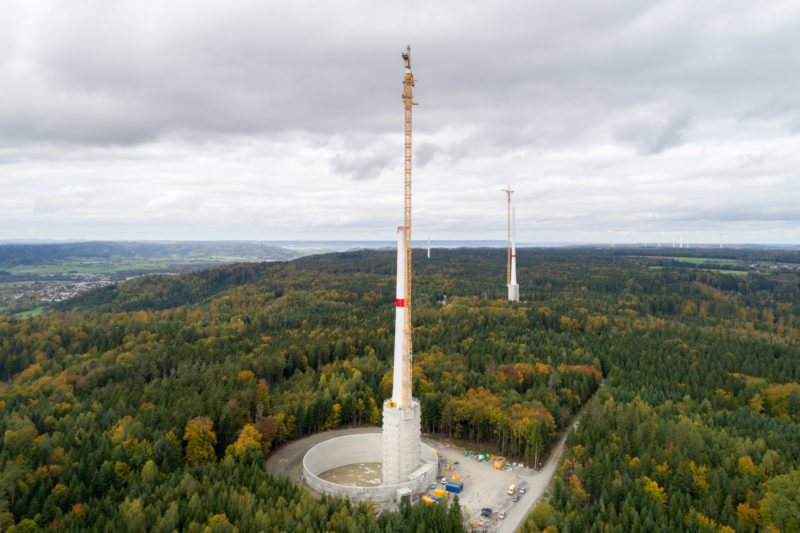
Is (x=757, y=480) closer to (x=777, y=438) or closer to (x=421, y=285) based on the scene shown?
(x=777, y=438)

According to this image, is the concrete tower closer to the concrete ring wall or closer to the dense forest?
the concrete ring wall

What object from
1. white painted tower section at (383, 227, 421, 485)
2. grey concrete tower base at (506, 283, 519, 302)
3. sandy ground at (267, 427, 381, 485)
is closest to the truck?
white painted tower section at (383, 227, 421, 485)

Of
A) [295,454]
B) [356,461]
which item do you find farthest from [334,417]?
[295,454]

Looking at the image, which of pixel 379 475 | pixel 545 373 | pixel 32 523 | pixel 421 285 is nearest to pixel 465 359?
pixel 545 373

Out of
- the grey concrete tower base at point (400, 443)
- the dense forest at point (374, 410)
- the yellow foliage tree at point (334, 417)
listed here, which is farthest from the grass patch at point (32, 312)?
the grey concrete tower base at point (400, 443)

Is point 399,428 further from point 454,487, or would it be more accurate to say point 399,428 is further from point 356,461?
point 356,461
